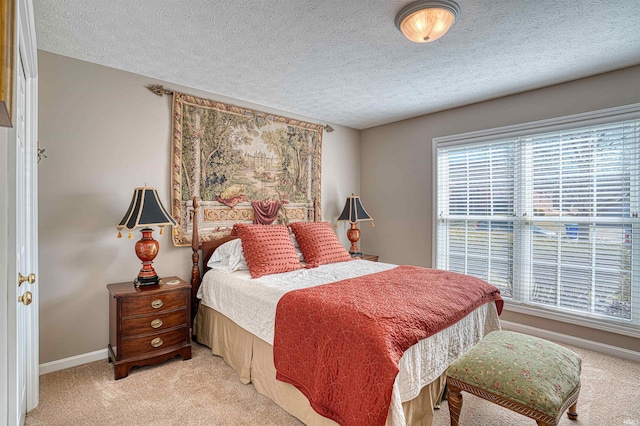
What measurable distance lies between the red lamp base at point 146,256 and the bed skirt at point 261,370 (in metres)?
0.61

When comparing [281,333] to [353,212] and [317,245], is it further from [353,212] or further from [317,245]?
[353,212]

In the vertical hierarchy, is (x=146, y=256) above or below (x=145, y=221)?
below

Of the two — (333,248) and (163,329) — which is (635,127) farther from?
(163,329)

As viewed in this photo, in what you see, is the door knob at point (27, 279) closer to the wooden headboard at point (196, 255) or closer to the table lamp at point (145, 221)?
the table lamp at point (145, 221)

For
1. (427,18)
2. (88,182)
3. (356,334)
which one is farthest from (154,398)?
(427,18)

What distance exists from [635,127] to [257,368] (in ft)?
12.0

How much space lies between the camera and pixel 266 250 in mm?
2928

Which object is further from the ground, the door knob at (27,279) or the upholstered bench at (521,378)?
the door knob at (27,279)

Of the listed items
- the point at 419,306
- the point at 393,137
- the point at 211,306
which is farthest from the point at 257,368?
the point at 393,137

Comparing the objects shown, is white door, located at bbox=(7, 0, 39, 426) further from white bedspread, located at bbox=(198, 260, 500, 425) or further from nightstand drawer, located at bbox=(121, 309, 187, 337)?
white bedspread, located at bbox=(198, 260, 500, 425)

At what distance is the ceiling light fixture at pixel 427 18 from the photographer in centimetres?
187

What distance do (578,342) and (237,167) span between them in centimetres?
375

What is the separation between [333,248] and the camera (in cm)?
341

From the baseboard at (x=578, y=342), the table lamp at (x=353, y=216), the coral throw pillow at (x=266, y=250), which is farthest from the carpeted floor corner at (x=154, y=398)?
the baseboard at (x=578, y=342)
